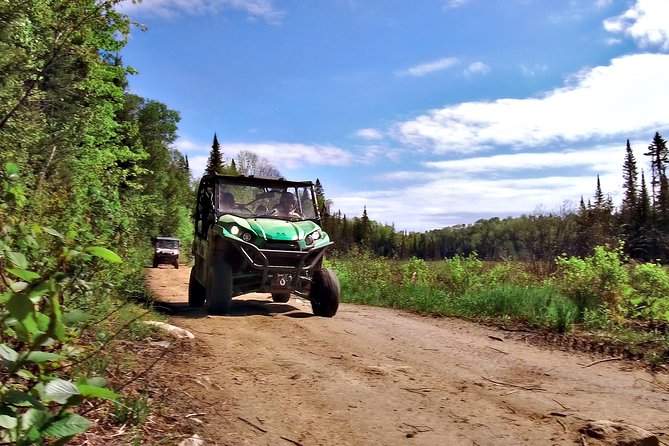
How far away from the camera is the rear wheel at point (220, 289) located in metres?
7.88

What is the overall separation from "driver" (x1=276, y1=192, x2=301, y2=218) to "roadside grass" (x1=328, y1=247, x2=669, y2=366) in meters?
3.43

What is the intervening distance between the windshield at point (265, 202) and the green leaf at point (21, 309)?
302 inches

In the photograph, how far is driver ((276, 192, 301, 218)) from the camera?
9.39m

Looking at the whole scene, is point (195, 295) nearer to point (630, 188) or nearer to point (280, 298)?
point (280, 298)

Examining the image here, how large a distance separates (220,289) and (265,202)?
2209 mm

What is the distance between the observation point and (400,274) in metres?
15.3

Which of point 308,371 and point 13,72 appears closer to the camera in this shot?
point 308,371

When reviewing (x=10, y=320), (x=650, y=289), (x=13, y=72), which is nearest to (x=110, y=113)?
(x=13, y=72)

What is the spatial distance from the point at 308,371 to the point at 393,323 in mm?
3780

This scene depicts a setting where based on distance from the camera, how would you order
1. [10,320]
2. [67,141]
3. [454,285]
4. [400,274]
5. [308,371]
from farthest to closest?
[67,141], [400,274], [454,285], [308,371], [10,320]

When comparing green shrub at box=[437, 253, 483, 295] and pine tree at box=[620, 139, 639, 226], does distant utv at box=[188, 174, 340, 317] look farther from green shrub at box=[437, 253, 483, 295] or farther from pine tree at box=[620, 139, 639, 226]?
pine tree at box=[620, 139, 639, 226]

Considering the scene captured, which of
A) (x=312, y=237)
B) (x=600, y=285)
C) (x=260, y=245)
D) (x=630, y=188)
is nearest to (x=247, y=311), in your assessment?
(x=260, y=245)

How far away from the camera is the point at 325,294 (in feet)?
27.2

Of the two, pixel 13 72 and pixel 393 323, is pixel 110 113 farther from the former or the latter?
pixel 393 323
